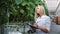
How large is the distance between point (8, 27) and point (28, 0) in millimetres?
1320

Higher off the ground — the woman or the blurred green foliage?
the blurred green foliage

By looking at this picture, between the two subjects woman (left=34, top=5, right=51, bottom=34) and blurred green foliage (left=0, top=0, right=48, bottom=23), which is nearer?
woman (left=34, top=5, right=51, bottom=34)

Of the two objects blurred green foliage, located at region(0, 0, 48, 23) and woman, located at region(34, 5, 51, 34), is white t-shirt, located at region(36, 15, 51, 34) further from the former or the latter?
blurred green foliage, located at region(0, 0, 48, 23)

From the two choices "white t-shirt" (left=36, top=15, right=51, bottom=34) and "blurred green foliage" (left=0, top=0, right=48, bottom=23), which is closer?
"white t-shirt" (left=36, top=15, right=51, bottom=34)

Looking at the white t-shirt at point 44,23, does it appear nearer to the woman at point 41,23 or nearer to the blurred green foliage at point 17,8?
the woman at point 41,23

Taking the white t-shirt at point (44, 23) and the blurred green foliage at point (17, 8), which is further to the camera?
the blurred green foliage at point (17, 8)

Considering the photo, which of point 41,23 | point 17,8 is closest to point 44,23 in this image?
point 41,23

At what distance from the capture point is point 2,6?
507 cm

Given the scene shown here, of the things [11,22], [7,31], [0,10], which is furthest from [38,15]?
[11,22]

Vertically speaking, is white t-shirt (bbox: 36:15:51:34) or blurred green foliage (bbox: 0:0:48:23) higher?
blurred green foliage (bbox: 0:0:48:23)

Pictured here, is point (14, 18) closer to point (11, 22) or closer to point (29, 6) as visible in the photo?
point (11, 22)

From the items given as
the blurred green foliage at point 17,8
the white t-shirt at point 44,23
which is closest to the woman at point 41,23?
the white t-shirt at point 44,23

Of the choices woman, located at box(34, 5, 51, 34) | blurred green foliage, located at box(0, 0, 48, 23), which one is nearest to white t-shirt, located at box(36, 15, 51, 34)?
woman, located at box(34, 5, 51, 34)

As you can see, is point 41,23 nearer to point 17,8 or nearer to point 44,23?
point 44,23
